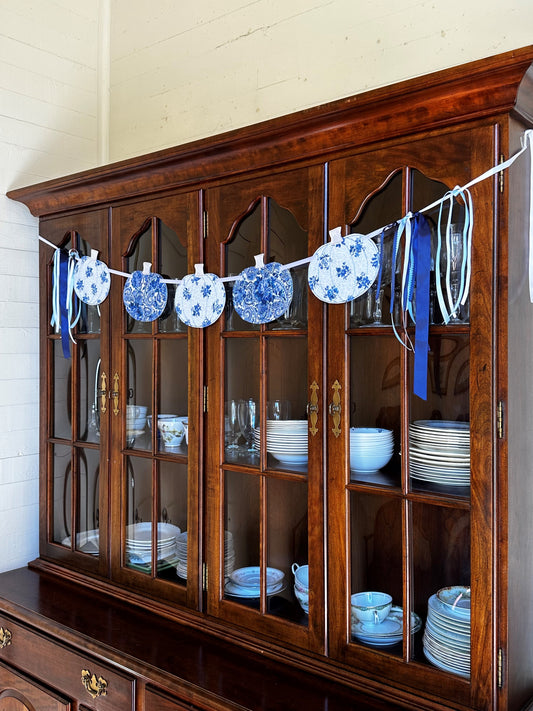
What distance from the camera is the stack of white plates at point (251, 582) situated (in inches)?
59.0

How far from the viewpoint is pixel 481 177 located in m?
1.17

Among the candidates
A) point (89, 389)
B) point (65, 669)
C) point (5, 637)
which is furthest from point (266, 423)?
point (5, 637)

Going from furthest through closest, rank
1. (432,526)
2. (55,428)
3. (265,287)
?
(55,428) → (265,287) → (432,526)

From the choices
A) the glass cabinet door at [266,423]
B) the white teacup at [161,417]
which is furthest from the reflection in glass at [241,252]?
the white teacup at [161,417]

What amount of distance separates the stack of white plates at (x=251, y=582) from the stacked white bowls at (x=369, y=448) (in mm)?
351

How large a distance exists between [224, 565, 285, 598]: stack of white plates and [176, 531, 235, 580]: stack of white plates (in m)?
0.02

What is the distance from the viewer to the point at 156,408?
1.79 m

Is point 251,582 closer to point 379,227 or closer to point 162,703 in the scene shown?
point 162,703

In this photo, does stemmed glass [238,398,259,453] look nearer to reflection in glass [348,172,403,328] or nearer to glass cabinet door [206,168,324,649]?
glass cabinet door [206,168,324,649]

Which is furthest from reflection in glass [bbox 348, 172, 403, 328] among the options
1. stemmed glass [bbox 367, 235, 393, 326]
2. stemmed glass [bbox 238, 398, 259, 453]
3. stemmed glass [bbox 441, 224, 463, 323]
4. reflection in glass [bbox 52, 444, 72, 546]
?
reflection in glass [bbox 52, 444, 72, 546]

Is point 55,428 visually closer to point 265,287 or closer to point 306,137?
point 265,287

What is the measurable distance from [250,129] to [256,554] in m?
1.00

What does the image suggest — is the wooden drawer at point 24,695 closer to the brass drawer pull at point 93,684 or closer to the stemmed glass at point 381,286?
the brass drawer pull at point 93,684

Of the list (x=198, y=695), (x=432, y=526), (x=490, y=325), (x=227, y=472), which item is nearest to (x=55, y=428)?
(x=227, y=472)
